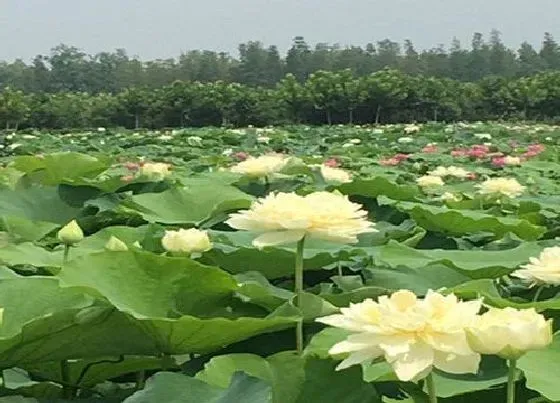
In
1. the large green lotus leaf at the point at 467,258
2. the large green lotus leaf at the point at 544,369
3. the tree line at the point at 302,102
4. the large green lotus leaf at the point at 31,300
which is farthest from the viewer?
the tree line at the point at 302,102

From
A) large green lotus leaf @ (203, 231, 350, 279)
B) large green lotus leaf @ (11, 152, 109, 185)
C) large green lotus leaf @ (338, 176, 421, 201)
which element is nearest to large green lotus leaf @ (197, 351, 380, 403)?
large green lotus leaf @ (203, 231, 350, 279)

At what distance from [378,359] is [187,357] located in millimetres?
322

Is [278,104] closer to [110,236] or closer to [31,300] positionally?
[110,236]

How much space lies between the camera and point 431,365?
0.78 m

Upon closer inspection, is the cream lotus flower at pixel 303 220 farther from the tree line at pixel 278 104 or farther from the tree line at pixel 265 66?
the tree line at pixel 265 66

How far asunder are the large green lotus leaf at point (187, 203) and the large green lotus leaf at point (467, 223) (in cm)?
31

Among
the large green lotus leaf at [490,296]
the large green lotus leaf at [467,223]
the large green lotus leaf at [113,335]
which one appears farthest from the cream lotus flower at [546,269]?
the large green lotus leaf at [467,223]

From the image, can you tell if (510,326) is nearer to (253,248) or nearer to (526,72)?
(253,248)

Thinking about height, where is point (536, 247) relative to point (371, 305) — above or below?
below

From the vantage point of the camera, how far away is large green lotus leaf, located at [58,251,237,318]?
108 cm

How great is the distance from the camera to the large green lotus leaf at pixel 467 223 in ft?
5.76

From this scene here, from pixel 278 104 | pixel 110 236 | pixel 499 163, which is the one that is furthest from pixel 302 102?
pixel 110 236

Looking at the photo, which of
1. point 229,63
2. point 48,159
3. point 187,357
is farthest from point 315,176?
point 229,63

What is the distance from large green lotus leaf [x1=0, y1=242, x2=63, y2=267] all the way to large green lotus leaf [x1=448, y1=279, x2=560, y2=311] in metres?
0.54
